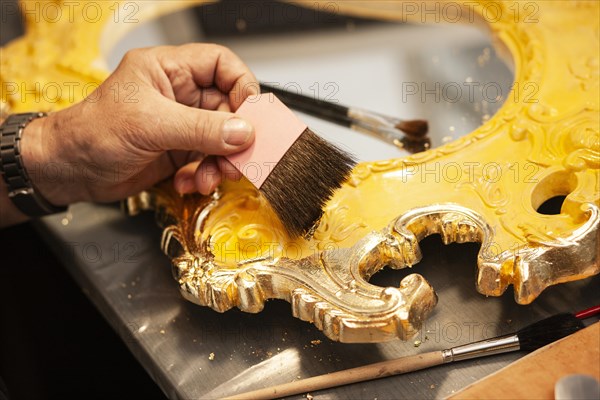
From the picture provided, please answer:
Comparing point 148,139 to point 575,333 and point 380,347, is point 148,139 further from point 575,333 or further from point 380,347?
point 575,333

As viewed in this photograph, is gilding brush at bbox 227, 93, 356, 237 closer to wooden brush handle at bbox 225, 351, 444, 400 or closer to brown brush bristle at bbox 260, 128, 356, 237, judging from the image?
brown brush bristle at bbox 260, 128, 356, 237

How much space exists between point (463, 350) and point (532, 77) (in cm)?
45

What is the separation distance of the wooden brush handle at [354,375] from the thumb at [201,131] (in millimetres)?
290

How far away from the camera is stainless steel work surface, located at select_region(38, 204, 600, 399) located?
29.8 inches

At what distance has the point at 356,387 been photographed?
2.48 ft

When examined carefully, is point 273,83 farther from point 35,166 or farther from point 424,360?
point 424,360

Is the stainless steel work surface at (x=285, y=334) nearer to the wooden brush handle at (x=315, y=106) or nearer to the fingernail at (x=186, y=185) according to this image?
the fingernail at (x=186, y=185)

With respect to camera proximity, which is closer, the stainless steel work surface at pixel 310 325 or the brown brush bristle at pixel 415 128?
the stainless steel work surface at pixel 310 325

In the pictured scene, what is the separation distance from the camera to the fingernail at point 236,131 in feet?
2.62

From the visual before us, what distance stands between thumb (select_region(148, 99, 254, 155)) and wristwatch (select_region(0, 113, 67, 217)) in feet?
0.71

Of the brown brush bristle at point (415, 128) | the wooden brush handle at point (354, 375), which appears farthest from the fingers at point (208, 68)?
the wooden brush handle at point (354, 375)

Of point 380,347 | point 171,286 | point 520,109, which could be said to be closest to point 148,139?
point 171,286

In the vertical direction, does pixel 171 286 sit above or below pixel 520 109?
below
